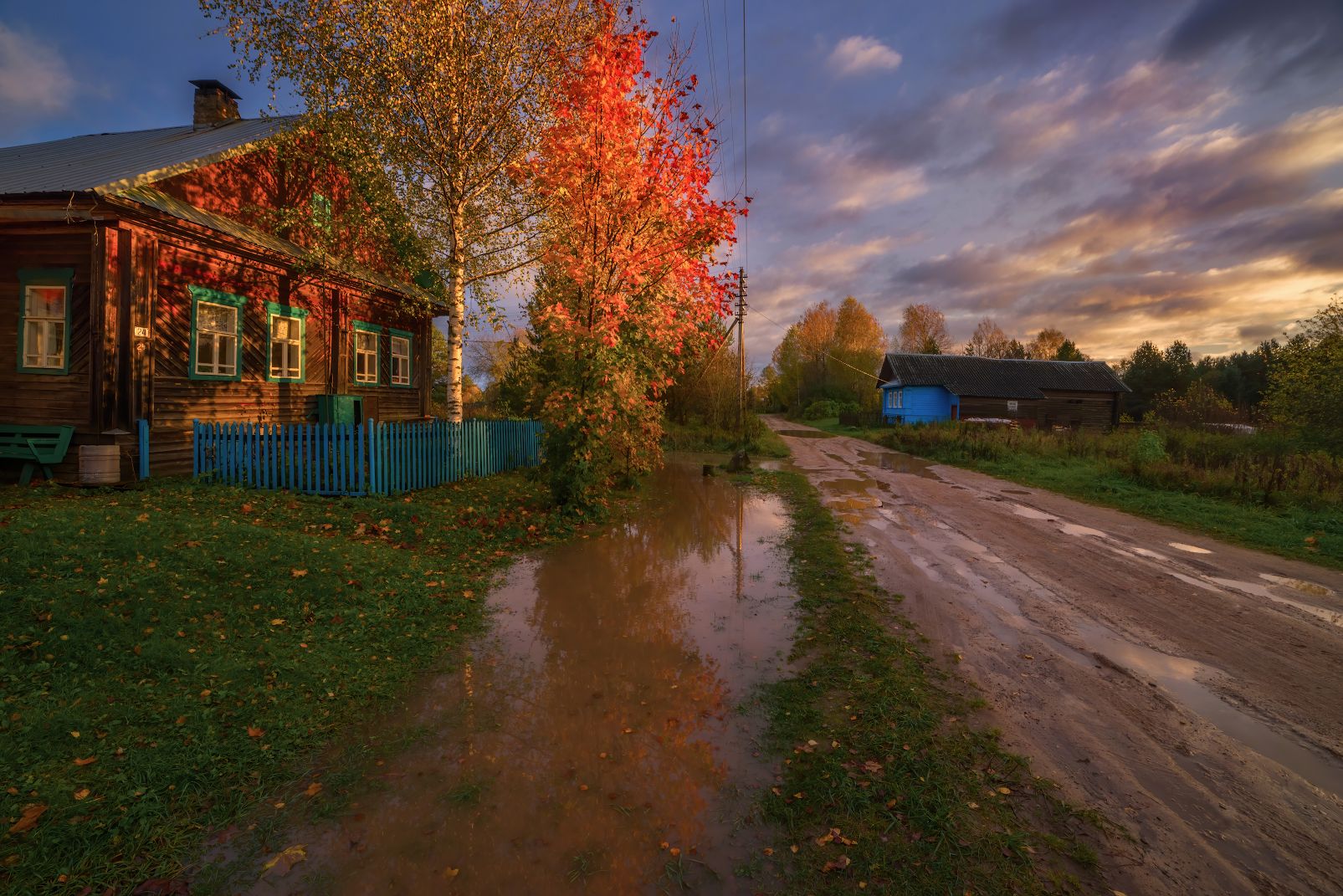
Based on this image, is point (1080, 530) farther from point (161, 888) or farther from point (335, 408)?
point (335, 408)

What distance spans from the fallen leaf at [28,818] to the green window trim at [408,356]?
54.4 ft

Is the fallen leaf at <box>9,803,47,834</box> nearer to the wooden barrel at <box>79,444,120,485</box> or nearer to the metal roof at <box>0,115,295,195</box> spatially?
the wooden barrel at <box>79,444,120,485</box>

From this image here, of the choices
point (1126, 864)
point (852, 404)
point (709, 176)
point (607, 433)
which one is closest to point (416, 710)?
point (1126, 864)

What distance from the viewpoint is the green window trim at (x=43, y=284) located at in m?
10.6

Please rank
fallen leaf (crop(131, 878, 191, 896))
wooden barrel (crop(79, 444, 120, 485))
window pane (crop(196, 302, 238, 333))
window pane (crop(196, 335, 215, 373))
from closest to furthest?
1. fallen leaf (crop(131, 878, 191, 896))
2. wooden barrel (crop(79, 444, 120, 485))
3. window pane (crop(196, 335, 215, 373))
4. window pane (crop(196, 302, 238, 333))

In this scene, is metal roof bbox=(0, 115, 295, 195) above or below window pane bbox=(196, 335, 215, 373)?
above

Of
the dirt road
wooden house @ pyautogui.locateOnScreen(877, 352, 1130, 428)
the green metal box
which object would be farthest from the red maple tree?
wooden house @ pyautogui.locateOnScreen(877, 352, 1130, 428)

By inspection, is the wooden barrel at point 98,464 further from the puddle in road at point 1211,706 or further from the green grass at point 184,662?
the puddle in road at point 1211,706

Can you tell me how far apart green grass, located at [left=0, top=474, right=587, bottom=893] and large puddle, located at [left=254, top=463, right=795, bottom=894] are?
1.37 feet

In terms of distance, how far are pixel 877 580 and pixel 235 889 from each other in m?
6.57

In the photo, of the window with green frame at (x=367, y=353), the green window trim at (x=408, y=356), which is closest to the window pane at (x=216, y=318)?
the window with green frame at (x=367, y=353)

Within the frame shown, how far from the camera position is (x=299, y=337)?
14539 millimetres

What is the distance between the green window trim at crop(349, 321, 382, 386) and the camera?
16.5 meters

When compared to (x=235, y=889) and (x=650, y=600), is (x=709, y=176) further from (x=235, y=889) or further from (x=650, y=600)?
(x=235, y=889)
